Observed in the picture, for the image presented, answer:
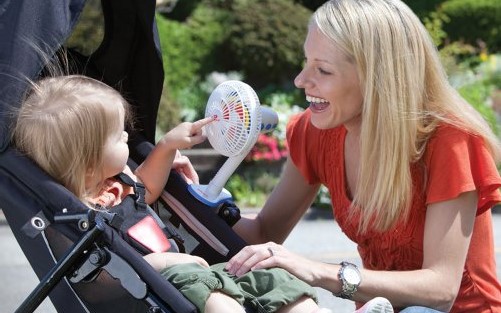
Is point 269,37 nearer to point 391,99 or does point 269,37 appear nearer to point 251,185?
point 251,185

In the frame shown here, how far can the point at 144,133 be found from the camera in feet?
12.3

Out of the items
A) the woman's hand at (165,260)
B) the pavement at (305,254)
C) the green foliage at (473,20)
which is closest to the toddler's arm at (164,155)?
the woman's hand at (165,260)

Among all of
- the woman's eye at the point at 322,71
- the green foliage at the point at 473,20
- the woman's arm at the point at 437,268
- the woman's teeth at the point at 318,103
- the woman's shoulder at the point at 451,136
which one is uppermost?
the woman's eye at the point at 322,71

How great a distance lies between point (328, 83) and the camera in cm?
315

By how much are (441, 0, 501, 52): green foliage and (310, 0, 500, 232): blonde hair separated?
1302 cm

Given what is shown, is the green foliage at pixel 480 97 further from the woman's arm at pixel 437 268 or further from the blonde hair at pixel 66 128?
the blonde hair at pixel 66 128

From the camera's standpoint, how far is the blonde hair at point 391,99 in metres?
3.08

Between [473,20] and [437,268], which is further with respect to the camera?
[473,20]

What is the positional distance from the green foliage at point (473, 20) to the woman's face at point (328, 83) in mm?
13027

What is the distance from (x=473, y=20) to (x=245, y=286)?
45.7 ft

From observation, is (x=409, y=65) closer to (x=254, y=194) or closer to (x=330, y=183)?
(x=330, y=183)

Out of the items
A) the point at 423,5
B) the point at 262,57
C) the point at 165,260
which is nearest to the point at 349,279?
the point at 165,260

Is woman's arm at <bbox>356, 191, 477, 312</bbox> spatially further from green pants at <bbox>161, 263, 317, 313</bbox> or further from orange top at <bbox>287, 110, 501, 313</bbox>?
green pants at <bbox>161, 263, 317, 313</bbox>

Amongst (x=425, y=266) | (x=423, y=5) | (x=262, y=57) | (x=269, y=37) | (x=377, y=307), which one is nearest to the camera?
(x=377, y=307)
